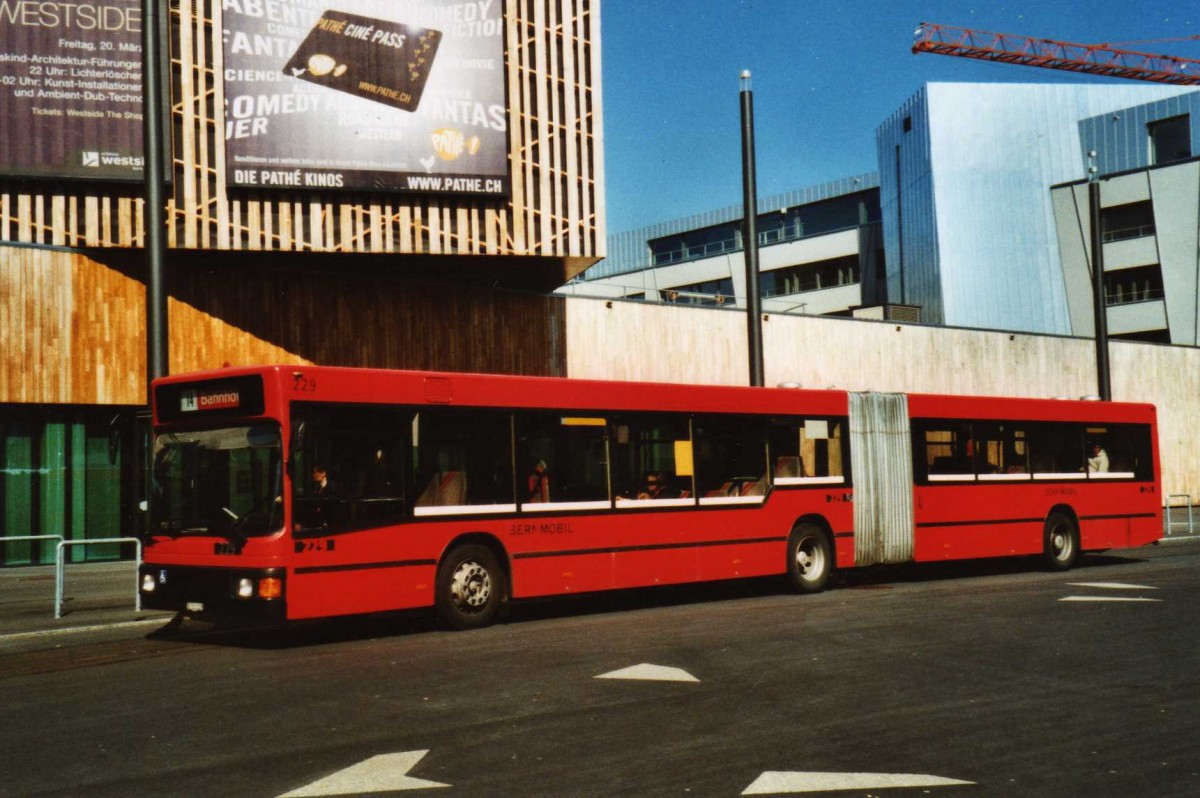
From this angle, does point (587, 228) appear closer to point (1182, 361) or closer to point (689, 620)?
point (689, 620)

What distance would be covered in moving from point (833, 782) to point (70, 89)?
1966 centimetres

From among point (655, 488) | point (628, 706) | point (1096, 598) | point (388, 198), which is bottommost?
point (1096, 598)

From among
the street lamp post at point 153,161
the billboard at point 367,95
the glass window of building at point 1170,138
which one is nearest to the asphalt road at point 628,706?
the street lamp post at point 153,161

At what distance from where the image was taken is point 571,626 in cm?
1254

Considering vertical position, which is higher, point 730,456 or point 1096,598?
point 730,456

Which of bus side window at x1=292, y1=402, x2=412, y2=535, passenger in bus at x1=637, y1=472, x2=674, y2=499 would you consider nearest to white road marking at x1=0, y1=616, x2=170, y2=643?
bus side window at x1=292, y1=402, x2=412, y2=535

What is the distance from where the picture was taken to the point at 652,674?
9172mm

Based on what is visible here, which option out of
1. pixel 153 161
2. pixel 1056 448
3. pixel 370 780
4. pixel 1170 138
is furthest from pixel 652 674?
pixel 1170 138

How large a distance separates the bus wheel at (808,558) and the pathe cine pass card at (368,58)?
11714 millimetres

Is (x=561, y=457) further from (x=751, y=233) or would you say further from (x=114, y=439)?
(x=114, y=439)

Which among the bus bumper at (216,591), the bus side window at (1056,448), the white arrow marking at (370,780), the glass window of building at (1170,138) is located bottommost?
the white arrow marking at (370,780)

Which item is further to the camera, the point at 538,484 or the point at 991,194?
the point at 991,194

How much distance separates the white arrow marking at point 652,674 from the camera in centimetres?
895

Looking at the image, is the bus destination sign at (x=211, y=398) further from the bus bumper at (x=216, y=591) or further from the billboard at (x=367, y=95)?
the billboard at (x=367, y=95)
